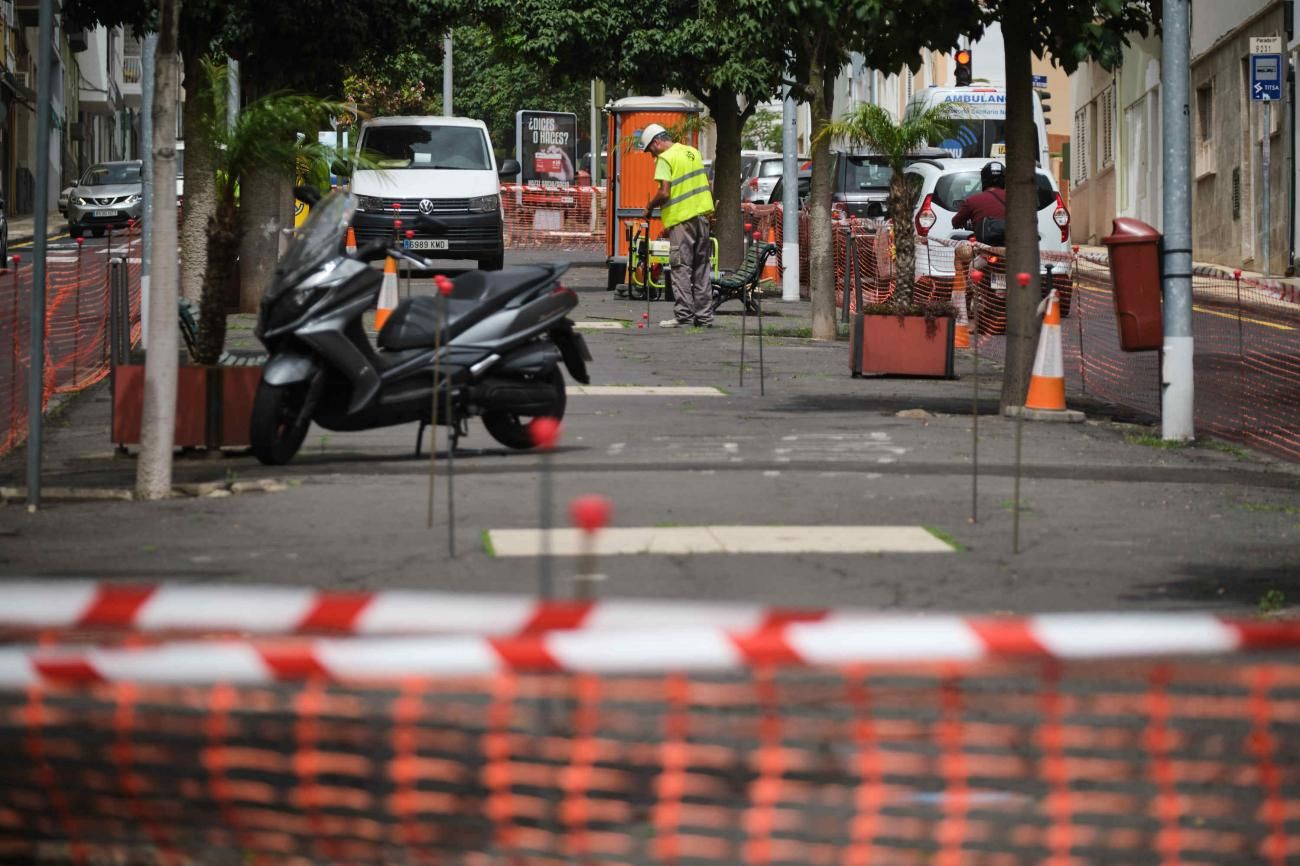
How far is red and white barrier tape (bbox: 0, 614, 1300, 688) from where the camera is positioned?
12.9 ft

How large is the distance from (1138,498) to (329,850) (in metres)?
6.72

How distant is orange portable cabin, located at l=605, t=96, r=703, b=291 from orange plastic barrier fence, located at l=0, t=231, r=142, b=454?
755cm

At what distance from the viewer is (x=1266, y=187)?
34531 mm

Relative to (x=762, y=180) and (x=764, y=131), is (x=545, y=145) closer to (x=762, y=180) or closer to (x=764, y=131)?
(x=764, y=131)

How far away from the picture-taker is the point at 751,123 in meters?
63.3

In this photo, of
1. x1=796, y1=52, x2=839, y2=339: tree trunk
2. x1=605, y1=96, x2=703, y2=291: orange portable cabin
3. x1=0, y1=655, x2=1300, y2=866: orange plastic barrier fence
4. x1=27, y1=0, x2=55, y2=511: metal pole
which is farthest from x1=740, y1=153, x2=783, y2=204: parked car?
x1=0, y1=655, x2=1300, y2=866: orange plastic barrier fence

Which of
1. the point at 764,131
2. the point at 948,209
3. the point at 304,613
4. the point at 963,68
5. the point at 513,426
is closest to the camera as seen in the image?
the point at 304,613

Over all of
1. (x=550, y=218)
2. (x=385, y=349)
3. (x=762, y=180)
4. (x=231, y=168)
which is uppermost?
(x=550, y=218)

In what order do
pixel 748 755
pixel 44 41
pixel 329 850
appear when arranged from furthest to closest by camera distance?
pixel 44 41 < pixel 748 755 < pixel 329 850

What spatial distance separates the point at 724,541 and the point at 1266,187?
89.2 ft

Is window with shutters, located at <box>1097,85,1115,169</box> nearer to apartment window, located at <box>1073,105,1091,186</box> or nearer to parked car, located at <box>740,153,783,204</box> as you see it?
apartment window, located at <box>1073,105,1091,186</box>

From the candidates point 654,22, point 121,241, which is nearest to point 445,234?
point 654,22

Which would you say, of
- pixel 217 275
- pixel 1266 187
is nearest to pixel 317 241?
pixel 217 275

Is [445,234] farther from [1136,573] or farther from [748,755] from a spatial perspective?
[748,755]
